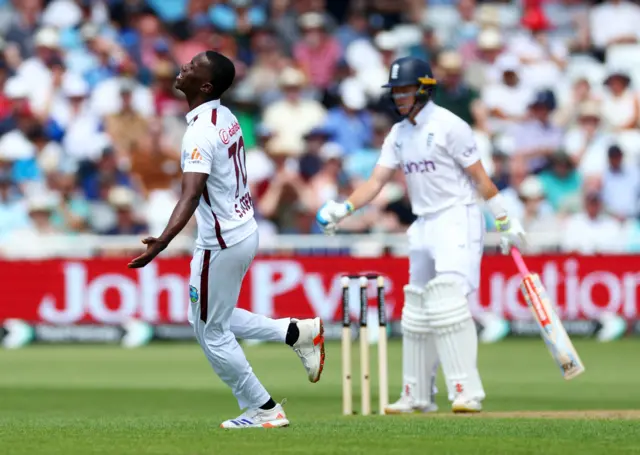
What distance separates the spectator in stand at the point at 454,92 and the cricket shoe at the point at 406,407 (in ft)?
31.9

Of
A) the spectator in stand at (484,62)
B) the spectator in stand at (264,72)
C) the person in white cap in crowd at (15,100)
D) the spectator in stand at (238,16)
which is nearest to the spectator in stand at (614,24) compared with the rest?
the spectator in stand at (484,62)

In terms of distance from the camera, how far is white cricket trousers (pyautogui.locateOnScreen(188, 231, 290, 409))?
879 cm

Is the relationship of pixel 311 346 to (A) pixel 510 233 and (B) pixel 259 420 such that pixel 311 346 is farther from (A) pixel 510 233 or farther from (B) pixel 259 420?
(A) pixel 510 233

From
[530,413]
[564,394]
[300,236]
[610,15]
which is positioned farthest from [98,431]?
[610,15]

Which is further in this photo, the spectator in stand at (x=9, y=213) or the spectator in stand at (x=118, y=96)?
the spectator in stand at (x=118, y=96)

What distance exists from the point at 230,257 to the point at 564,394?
5137 mm

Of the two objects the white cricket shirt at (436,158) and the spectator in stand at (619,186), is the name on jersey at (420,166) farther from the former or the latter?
the spectator in stand at (619,186)

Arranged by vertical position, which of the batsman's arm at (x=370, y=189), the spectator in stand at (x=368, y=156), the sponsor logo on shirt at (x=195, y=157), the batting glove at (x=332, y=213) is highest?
the spectator in stand at (x=368, y=156)

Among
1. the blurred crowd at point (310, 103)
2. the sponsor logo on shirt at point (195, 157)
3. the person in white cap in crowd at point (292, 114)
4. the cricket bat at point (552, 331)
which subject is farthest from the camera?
the person in white cap in crowd at point (292, 114)

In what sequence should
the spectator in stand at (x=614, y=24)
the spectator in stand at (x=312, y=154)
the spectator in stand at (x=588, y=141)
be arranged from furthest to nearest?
the spectator in stand at (x=614, y=24), the spectator in stand at (x=312, y=154), the spectator in stand at (x=588, y=141)

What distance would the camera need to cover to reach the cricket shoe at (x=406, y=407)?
36.4ft

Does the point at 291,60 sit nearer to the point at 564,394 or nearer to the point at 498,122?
the point at 498,122

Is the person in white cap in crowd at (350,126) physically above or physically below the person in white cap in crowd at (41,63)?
below

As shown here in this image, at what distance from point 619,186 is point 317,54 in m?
5.23
